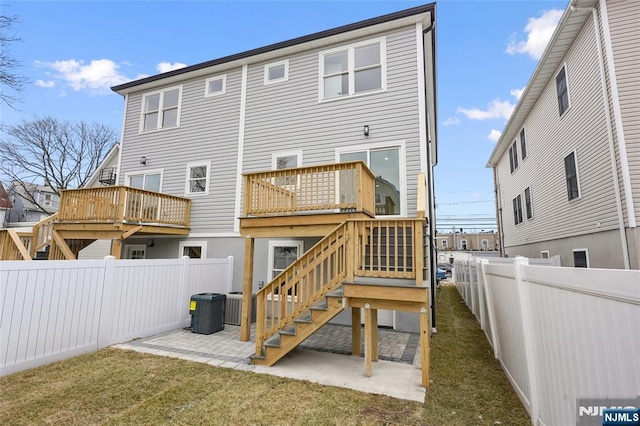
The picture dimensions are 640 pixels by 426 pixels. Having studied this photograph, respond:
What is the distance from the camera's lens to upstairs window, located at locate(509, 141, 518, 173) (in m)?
16.3

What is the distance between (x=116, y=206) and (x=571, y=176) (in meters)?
14.8

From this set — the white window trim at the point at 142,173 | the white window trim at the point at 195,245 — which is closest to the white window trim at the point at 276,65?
the white window trim at the point at 142,173

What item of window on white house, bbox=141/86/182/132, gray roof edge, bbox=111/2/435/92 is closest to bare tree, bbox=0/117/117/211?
gray roof edge, bbox=111/2/435/92

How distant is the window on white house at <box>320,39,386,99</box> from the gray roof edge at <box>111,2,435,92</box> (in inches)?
18.8

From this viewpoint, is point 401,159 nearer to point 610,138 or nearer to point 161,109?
point 610,138

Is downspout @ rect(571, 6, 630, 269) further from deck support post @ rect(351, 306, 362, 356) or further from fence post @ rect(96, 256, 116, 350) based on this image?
fence post @ rect(96, 256, 116, 350)

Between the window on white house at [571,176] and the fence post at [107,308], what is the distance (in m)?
13.2

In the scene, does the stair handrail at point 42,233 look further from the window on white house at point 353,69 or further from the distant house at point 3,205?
the distant house at point 3,205

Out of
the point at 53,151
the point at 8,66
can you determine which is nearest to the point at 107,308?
the point at 8,66

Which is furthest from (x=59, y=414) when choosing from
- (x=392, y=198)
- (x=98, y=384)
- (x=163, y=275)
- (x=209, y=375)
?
(x=392, y=198)

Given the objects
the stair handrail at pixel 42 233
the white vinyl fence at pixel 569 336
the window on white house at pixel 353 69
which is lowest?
the white vinyl fence at pixel 569 336

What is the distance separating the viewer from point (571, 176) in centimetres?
1007

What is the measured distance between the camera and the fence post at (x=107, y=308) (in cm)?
548

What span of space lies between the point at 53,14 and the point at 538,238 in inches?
802
